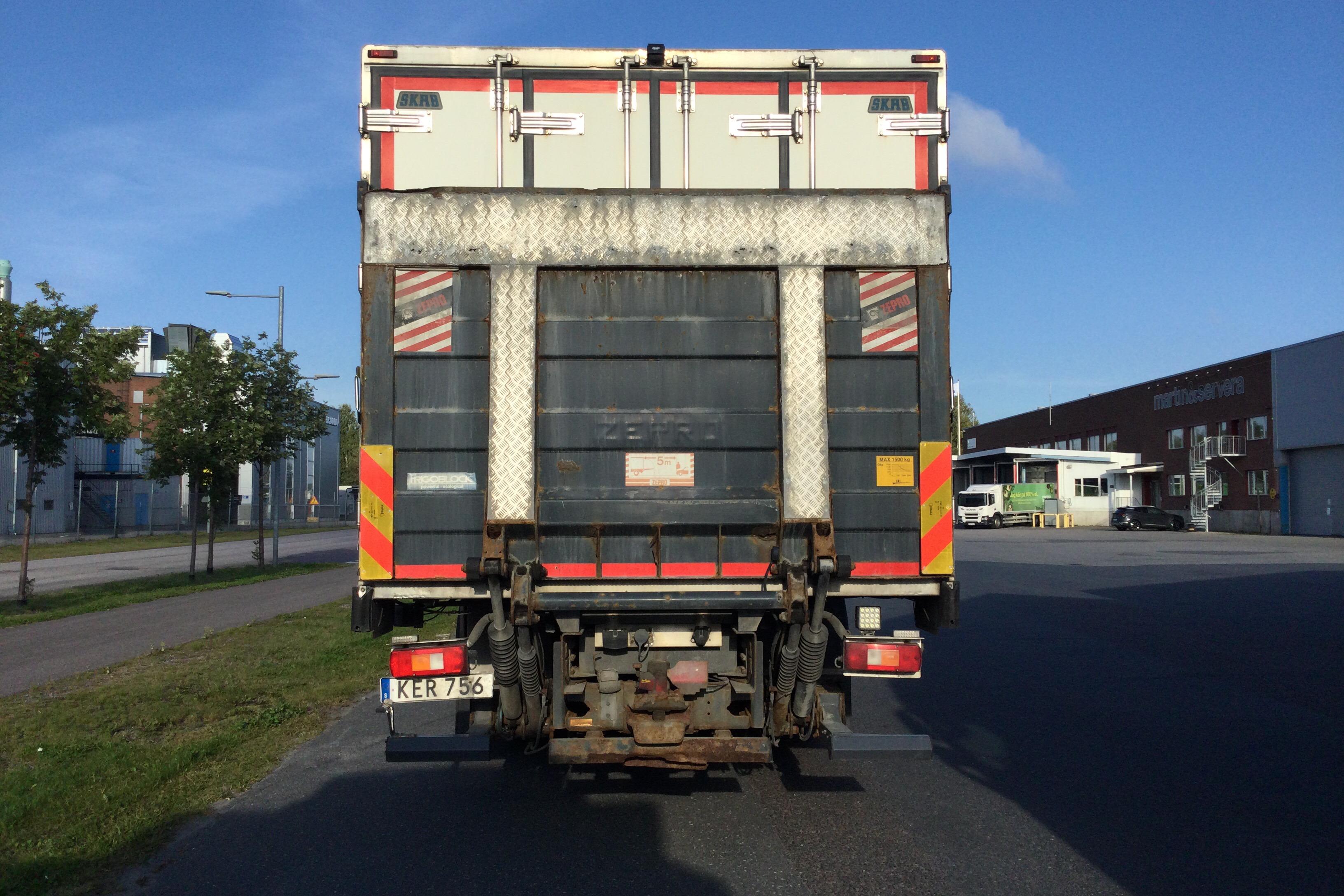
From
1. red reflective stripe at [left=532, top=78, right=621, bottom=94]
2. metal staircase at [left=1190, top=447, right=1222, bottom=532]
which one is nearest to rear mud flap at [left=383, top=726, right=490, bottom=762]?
red reflective stripe at [left=532, top=78, right=621, bottom=94]

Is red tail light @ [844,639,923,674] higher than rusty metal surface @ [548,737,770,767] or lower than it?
higher

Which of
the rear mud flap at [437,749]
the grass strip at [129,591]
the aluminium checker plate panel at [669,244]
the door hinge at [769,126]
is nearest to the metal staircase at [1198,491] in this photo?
the grass strip at [129,591]

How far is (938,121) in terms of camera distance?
5.20 meters

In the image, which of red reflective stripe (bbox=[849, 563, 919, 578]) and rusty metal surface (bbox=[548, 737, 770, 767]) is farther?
red reflective stripe (bbox=[849, 563, 919, 578])

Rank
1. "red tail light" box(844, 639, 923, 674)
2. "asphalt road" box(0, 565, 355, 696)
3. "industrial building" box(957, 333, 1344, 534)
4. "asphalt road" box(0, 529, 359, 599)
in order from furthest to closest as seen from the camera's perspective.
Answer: "industrial building" box(957, 333, 1344, 534) → "asphalt road" box(0, 529, 359, 599) → "asphalt road" box(0, 565, 355, 696) → "red tail light" box(844, 639, 923, 674)

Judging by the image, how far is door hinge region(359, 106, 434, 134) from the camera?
5109mm

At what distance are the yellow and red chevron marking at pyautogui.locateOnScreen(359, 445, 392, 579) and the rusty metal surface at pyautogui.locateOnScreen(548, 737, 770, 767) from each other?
4.01 feet

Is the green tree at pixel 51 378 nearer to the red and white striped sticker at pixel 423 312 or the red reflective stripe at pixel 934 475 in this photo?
the red and white striped sticker at pixel 423 312

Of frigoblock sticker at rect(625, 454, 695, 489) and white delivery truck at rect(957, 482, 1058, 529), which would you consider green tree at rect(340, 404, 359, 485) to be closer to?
white delivery truck at rect(957, 482, 1058, 529)

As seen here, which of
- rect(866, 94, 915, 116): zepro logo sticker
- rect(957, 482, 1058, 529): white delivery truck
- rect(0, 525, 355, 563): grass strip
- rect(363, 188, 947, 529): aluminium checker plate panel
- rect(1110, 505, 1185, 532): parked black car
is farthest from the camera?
rect(957, 482, 1058, 529): white delivery truck

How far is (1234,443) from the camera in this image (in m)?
51.1

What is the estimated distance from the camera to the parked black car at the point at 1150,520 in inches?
2023

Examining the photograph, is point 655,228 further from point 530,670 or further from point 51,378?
point 51,378

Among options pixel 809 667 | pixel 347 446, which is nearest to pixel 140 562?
pixel 809 667
